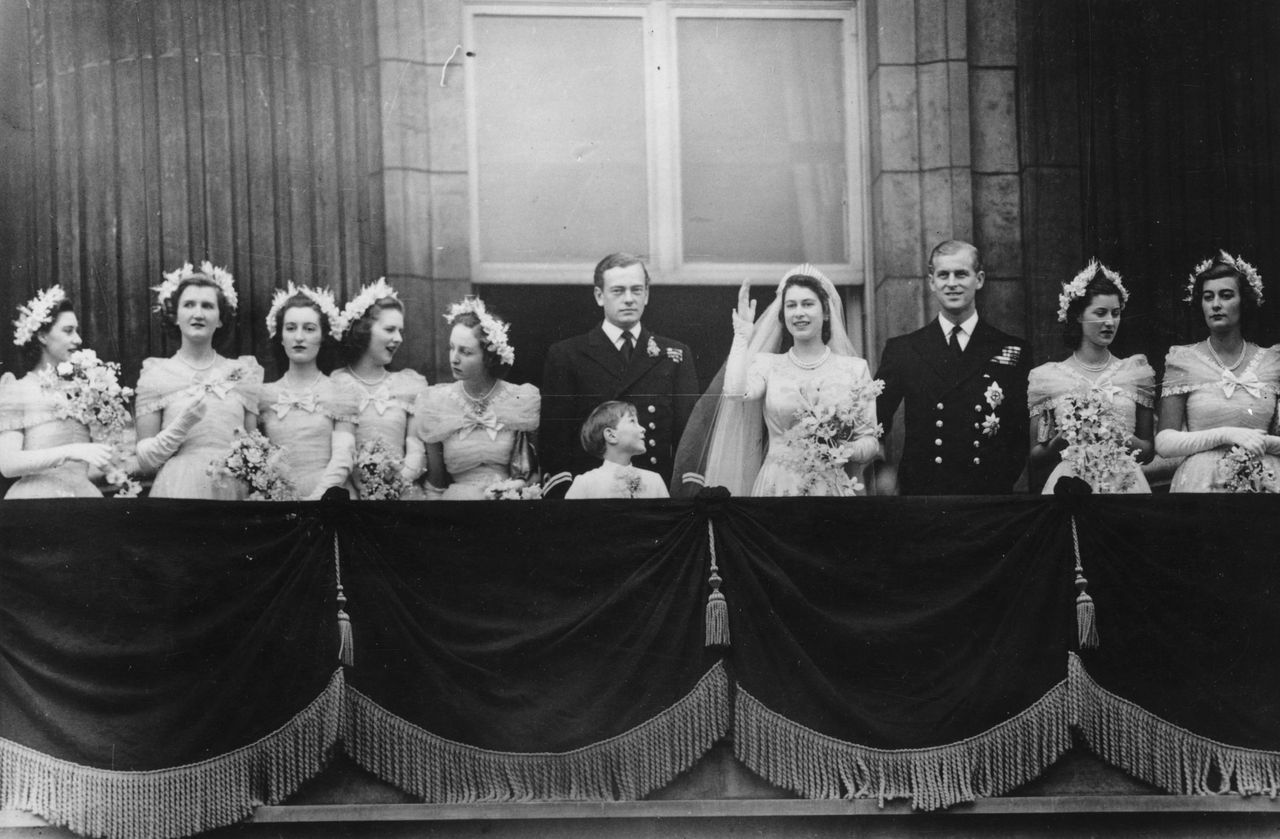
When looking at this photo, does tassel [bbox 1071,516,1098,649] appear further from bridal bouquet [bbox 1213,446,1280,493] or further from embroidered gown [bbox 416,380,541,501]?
embroidered gown [bbox 416,380,541,501]

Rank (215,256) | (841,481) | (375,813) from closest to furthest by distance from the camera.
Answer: (375,813)
(841,481)
(215,256)

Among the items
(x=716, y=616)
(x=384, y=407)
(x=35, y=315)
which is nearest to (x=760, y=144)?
(x=384, y=407)

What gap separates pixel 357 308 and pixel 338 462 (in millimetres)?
776

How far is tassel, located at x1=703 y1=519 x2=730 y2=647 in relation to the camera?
732 centimetres

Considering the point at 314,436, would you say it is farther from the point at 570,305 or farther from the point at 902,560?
the point at 902,560

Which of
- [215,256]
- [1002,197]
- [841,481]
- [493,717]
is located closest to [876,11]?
[1002,197]

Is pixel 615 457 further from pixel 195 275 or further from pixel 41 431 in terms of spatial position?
pixel 41 431

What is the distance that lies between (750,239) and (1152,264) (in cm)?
186

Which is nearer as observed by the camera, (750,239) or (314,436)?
(314,436)

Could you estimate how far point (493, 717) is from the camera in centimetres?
732

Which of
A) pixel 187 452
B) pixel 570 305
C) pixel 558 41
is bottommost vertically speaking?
pixel 187 452

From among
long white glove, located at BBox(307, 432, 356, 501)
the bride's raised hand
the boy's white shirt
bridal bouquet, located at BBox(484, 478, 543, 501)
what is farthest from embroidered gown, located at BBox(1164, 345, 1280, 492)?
long white glove, located at BBox(307, 432, 356, 501)

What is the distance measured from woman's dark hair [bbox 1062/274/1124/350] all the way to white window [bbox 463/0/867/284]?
1065 millimetres

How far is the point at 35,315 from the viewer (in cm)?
826
